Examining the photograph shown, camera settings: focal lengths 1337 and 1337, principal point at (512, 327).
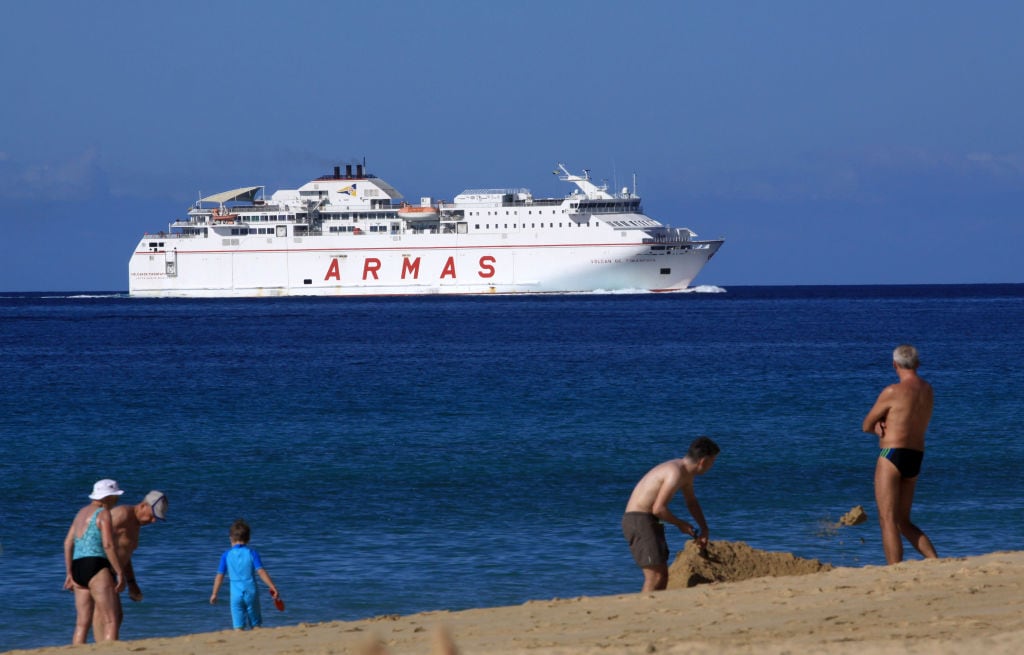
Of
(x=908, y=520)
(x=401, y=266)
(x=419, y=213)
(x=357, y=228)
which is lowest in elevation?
(x=908, y=520)

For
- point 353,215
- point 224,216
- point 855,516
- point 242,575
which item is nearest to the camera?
point 242,575

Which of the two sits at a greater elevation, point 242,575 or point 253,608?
point 242,575

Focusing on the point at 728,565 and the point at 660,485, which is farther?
the point at 728,565

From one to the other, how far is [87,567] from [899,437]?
4.76 metres

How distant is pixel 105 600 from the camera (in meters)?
7.52

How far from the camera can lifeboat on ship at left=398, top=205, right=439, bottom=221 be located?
76.1 metres

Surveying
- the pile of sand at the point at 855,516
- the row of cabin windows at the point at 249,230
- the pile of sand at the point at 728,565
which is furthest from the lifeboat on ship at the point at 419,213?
the pile of sand at the point at 728,565

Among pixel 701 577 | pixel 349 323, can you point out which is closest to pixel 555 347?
pixel 349 323

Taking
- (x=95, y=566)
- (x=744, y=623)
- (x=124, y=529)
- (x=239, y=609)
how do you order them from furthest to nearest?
(x=239, y=609)
(x=124, y=529)
(x=95, y=566)
(x=744, y=623)

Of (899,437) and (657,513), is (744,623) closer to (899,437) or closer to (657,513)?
(657,513)

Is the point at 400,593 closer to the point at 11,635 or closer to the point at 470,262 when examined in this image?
the point at 11,635

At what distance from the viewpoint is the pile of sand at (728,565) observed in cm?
883

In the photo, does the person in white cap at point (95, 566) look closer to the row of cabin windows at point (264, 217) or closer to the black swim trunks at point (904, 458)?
the black swim trunks at point (904, 458)

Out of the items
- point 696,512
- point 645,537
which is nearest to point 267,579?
point 645,537
